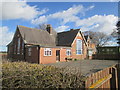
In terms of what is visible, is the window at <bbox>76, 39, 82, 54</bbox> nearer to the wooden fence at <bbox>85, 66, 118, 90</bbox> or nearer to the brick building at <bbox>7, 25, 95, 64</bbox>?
Answer: the brick building at <bbox>7, 25, 95, 64</bbox>

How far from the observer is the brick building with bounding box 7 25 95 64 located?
1675cm

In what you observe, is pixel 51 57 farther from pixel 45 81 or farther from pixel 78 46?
pixel 45 81

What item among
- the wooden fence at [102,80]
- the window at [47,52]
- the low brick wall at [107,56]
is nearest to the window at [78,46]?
the low brick wall at [107,56]

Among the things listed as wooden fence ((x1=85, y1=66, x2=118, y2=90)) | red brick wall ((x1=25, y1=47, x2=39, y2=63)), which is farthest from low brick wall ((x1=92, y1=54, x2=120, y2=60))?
wooden fence ((x1=85, y1=66, x2=118, y2=90))

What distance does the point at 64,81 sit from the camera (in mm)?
3033

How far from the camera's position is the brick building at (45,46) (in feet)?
55.0

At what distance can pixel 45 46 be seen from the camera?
16.5 m

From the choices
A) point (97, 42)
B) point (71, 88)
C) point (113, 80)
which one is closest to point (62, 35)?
point (113, 80)

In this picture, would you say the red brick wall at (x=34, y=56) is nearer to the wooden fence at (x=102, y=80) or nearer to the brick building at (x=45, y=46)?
the brick building at (x=45, y=46)

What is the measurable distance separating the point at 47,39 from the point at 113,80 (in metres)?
20.2

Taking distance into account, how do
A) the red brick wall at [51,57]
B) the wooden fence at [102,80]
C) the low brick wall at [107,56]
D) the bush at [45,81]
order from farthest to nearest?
the low brick wall at [107,56] → the red brick wall at [51,57] → the wooden fence at [102,80] → the bush at [45,81]

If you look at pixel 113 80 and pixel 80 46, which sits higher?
pixel 80 46

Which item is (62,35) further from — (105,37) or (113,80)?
(105,37)

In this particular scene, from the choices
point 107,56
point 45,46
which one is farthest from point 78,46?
point 45,46
